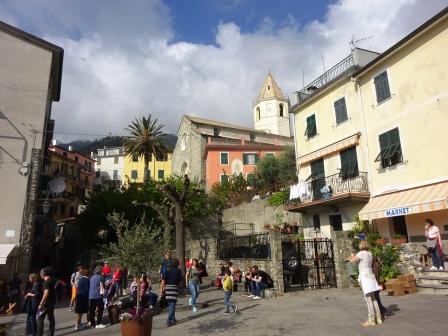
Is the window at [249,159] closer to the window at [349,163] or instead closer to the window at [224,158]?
the window at [224,158]

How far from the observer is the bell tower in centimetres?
6738

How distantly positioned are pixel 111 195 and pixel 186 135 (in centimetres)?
2562

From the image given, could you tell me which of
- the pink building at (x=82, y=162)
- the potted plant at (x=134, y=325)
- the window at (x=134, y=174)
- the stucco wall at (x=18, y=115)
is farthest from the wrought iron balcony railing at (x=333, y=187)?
the window at (x=134, y=174)

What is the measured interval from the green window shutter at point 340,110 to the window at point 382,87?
2.20m

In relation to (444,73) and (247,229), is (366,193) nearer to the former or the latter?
(444,73)

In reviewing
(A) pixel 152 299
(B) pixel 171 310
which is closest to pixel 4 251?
(A) pixel 152 299

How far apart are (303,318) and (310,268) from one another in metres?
6.89

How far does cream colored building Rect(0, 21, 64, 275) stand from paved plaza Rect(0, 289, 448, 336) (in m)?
4.78

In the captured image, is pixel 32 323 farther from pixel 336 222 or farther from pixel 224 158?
pixel 224 158

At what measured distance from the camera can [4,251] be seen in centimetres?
1571

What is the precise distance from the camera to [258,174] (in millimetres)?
40406

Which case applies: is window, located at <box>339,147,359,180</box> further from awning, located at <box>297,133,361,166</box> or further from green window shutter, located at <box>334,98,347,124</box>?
green window shutter, located at <box>334,98,347,124</box>

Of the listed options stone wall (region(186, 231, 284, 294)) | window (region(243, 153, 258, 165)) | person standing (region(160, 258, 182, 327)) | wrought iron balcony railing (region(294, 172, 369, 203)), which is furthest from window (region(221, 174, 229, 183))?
person standing (region(160, 258, 182, 327))

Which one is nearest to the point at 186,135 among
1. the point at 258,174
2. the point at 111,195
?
the point at 258,174
